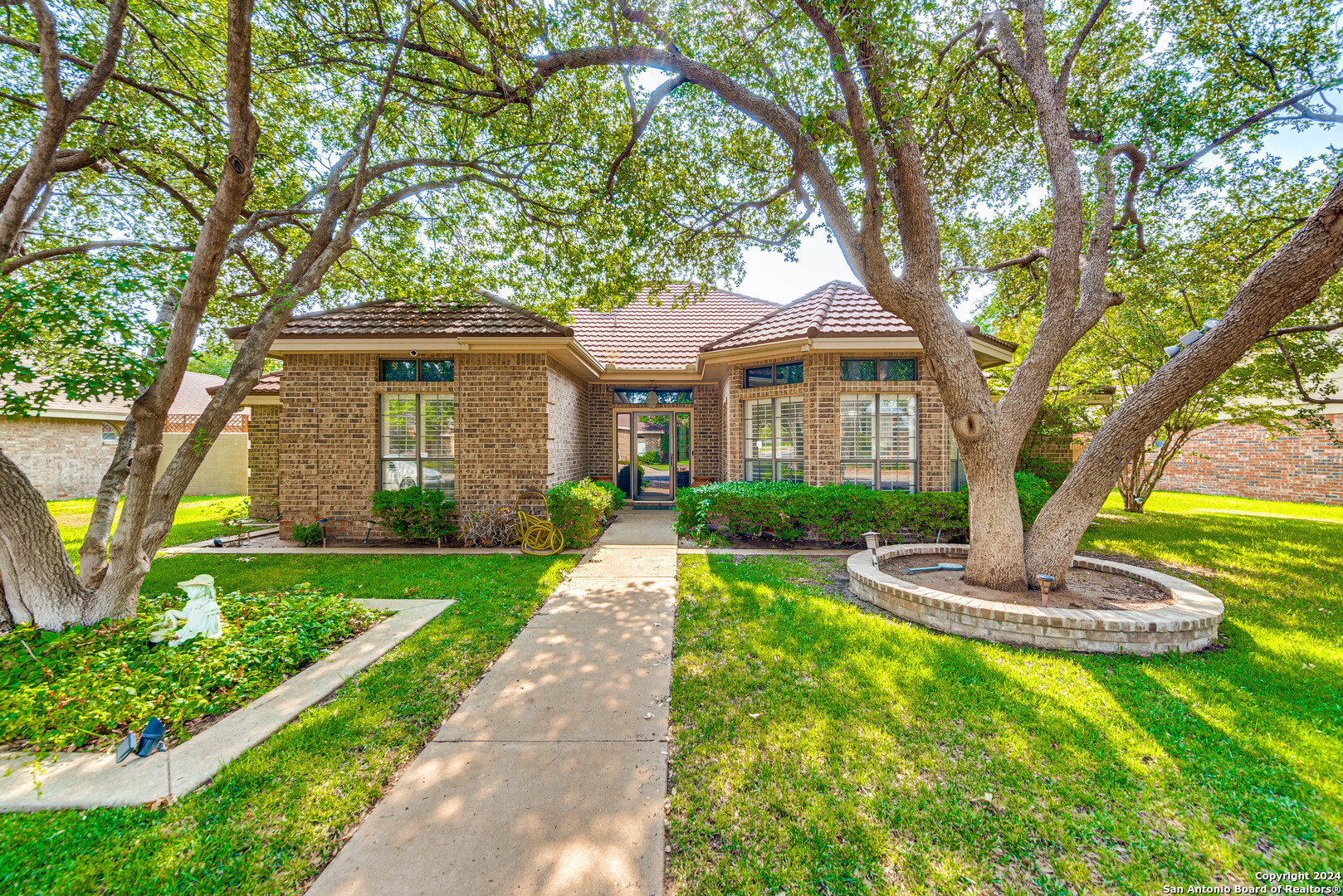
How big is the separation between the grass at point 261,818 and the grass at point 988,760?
1619 mm

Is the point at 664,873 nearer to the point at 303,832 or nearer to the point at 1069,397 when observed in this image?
the point at 303,832

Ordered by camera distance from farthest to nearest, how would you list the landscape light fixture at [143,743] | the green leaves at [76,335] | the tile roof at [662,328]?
the tile roof at [662,328] → the green leaves at [76,335] → the landscape light fixture at [143,743]

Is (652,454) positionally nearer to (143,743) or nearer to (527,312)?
(527,312)

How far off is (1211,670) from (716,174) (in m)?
7.83

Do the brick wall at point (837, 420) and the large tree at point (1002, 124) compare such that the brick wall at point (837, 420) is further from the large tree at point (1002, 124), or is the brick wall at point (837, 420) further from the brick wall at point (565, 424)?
the brick wall at point (565, 424)

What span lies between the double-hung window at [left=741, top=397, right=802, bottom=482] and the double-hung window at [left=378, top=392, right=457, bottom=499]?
5749 millimetres

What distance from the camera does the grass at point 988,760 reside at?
1.97m

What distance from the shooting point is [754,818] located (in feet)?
7.17

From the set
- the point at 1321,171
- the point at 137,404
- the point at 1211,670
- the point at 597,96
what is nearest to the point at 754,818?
the point at 1211,670

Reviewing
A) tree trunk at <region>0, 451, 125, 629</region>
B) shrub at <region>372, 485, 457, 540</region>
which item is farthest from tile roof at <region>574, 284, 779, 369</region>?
tree trunk at <region>0, 451, 125, 629</region>

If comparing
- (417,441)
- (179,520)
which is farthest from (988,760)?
(179,520)

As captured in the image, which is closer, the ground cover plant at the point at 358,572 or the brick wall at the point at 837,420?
the ground cover plant at the point at 358,572

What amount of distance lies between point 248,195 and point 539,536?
17.8 feet

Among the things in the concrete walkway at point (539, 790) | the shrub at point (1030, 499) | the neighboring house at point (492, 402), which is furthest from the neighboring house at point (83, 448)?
the shrub at point (1030, 499)
